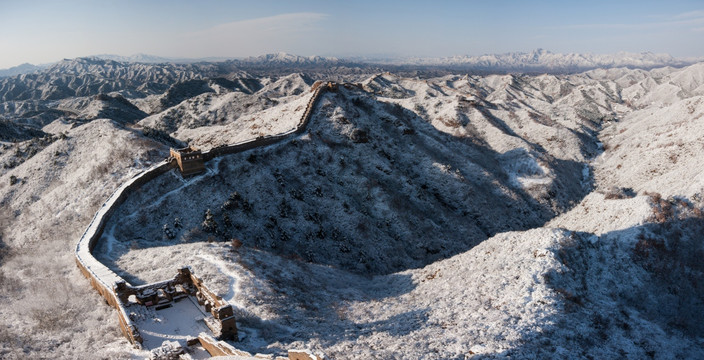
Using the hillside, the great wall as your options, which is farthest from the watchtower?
the great wall

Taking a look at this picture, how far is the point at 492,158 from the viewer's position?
63.1m

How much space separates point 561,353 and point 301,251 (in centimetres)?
2216

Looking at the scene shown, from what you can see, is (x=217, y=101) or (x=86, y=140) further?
(x=217, y=101)

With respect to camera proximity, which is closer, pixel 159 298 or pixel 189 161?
pixel 159 298

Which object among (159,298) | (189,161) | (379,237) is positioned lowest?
(379,237)

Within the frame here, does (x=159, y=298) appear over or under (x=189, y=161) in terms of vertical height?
under

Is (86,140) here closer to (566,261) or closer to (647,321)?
(566,261)

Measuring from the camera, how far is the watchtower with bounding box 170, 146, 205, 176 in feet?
119

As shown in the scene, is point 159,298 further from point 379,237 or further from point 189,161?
point 379,237

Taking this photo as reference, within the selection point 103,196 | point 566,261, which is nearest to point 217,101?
point 103,196

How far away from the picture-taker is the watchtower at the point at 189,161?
36.4m

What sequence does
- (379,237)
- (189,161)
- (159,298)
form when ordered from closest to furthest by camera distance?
(159,298)
(189,161)
(379,237)

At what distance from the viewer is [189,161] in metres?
36.8

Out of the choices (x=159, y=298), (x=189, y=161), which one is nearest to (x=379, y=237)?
(x=189, y=161)
